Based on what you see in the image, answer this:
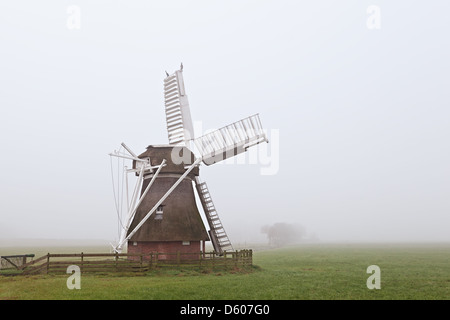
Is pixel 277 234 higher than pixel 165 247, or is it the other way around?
→ pixel 165 247

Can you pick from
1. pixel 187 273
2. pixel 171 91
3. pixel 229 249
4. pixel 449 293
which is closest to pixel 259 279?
pixel 187 273

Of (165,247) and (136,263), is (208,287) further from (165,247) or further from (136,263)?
(165,247)

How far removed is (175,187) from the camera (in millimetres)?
23703

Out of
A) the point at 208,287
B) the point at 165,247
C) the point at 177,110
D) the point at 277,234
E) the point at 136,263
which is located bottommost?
the point at 277,234

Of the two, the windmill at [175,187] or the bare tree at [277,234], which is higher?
the windmill at [175,187]

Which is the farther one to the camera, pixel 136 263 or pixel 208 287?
pixel 136 263

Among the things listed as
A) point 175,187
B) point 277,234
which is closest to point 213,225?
point 175,187

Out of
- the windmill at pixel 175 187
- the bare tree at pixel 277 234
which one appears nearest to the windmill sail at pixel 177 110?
the windmill at pixel 175 187

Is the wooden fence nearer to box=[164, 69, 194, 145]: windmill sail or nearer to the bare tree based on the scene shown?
box=[164, 69, 194, 145]: windmill sail

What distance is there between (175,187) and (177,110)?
547 cm

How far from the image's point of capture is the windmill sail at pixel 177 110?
991 inches

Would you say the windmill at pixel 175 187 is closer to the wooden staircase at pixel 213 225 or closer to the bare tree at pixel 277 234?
the wooden staircase at pixel 213 225
